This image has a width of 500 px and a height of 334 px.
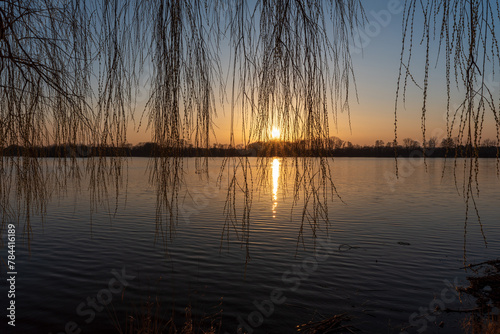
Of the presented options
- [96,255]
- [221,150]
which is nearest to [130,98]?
[221,150]

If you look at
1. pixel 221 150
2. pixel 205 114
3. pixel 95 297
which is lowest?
pixel 95 297

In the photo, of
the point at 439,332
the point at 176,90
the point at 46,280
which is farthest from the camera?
the point at 46,280

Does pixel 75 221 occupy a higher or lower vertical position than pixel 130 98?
lower

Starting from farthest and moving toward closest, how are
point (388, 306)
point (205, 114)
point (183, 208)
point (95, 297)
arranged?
point (183, 208)
point (95, 297)
point (388, 306)
point (205, 114)

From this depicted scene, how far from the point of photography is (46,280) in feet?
26.2

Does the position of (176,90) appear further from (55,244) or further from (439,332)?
(55,244)

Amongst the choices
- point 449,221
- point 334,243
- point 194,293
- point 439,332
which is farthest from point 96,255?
point 449,221

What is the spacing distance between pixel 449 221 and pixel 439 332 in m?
10.7

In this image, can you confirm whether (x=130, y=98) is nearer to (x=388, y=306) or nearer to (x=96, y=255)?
(x=388, y=306)

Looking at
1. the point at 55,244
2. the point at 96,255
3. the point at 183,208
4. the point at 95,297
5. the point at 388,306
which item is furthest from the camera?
the point at 183,208

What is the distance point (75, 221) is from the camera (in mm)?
14312

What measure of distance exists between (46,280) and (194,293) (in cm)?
349

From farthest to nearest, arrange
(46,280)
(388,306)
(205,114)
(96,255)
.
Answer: (96,255), (46,280), (388,306), (205,114)

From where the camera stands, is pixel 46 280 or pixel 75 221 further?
pixel 75 221
